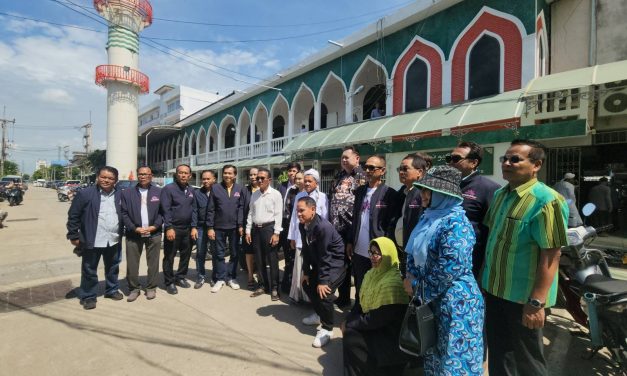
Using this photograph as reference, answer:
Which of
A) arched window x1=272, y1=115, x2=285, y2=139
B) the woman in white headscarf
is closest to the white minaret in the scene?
arched window x1=272, y1=115, x2=285, y2=139

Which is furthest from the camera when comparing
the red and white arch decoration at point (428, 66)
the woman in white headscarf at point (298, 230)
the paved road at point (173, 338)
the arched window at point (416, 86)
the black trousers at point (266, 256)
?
the arched window at point (416, 86)

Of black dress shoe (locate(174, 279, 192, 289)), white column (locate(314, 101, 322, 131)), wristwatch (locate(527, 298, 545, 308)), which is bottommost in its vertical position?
black dress shoe (locate(174, 279, 192, 289))

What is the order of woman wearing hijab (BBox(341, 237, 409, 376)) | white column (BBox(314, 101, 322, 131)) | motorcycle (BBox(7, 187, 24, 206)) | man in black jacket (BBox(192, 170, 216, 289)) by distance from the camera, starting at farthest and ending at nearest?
motorcycle (BBox(7, 187, 24, 206)), white column (BBox(314, 101, 322, 131)), man in black jacket (BBox(192, 170, 216, 289)), woman wearing hijab (BBox(341, 237, 409, 376))

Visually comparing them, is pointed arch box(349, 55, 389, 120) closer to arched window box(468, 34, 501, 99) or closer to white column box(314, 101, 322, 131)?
white column box(314, 101, 322, 131)

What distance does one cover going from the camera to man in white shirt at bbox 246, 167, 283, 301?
4.50 meters

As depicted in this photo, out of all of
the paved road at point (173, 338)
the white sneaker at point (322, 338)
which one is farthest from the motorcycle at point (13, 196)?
the white sneaker at point (322, 338)

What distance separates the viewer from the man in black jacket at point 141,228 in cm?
439

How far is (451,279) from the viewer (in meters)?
1.84

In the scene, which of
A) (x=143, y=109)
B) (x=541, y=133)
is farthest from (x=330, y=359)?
(x=143, y=109)

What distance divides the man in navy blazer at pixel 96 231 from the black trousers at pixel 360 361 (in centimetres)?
333

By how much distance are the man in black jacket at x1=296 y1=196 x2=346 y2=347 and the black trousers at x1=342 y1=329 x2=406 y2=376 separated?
0.69 meters

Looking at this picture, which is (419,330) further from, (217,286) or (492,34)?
(492,34)

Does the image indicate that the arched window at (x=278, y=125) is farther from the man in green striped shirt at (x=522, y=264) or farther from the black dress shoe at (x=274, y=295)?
the man in green striped shirt at (x=522, y=264)

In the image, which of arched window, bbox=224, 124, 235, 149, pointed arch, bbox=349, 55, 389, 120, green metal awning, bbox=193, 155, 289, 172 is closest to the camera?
pointed arch, bbox=349, 55, 389, 120
